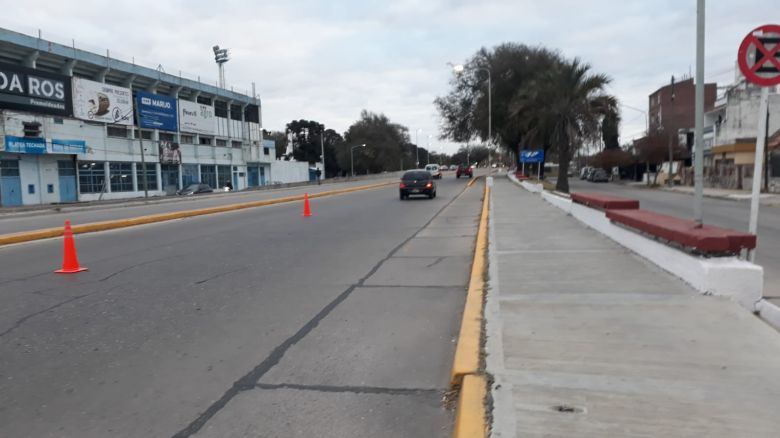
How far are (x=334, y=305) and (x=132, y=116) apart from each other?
5234cm

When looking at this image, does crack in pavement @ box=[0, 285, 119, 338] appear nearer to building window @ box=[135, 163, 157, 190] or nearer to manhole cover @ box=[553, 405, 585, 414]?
manhole cover @ box=[553, 405, 585, 414]

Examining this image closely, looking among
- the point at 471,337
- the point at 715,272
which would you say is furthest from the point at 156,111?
the point at 715,272

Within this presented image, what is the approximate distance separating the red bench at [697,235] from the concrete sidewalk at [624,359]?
0.49 m

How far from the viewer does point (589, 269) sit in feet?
25.1

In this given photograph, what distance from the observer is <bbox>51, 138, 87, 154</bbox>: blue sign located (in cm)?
4306

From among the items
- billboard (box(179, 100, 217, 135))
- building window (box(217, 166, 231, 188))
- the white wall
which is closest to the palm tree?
billboard (box(179, 100, 217, 135))

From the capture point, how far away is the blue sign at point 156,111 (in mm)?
54031

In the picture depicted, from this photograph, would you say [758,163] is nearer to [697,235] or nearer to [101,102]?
[697,235]

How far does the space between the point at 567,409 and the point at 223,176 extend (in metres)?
68.4

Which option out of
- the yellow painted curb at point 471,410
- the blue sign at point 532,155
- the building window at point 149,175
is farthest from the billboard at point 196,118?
the yellow painted curb at point 471,410

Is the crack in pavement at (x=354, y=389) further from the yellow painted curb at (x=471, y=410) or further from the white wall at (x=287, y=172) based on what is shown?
the white wall at (x=287, y=172)

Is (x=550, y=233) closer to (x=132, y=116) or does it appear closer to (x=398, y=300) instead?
(x=398, y=300)

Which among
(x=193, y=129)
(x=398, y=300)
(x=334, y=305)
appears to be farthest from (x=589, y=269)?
(x=193, y=129)

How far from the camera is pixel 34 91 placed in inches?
1651
